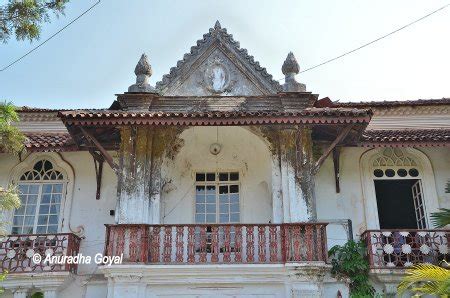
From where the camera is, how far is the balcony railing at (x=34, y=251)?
38.8 ft

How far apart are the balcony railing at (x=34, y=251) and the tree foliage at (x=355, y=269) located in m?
6.11

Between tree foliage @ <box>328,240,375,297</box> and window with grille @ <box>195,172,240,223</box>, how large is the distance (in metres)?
2.82

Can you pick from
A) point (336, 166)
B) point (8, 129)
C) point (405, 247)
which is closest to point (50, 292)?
point (8, 129)

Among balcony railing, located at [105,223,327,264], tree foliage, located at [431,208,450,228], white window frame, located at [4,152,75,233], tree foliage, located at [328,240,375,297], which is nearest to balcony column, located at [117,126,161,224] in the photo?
balcony railing, located at [105,223,327,264]

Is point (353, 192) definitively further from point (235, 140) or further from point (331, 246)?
point (235, 140)

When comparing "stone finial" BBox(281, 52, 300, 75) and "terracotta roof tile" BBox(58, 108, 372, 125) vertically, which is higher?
"stone finial" BBox(281, 52, 300, 75)

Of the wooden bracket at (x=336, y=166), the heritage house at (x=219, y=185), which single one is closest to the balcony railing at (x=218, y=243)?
the heritage house at (x=219, y=185)

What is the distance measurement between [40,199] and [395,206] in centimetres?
1020

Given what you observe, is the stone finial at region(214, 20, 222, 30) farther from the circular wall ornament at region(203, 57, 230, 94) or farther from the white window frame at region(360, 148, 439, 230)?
the white window frame at region(360, 148, 439, 230)

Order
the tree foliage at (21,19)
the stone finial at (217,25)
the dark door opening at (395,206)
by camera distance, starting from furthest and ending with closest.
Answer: the dark door opening at (395,206) < the stone finial at (217,25) < the tree foliage at (21,19)

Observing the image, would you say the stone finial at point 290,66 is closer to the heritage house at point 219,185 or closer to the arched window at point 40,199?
the heritage house at point 219,185

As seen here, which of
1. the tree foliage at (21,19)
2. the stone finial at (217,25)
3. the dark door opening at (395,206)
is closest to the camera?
the tree foliage at (21,19)

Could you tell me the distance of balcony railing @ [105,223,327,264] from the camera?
11070 millimetres

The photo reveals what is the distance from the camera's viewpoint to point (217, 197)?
44.1 ft
